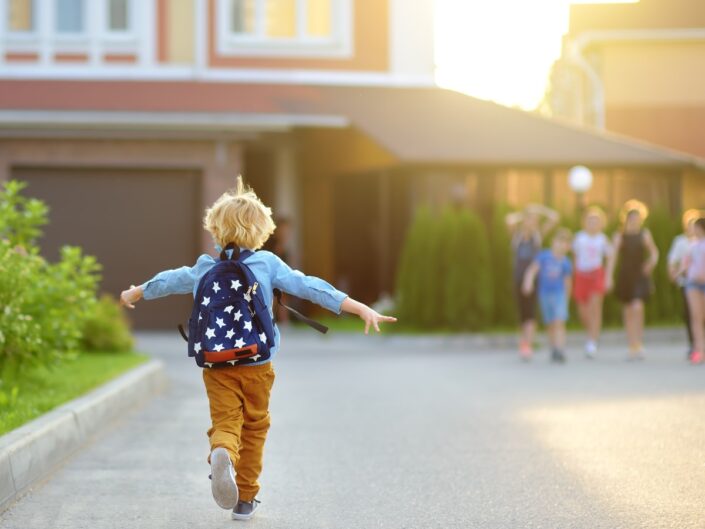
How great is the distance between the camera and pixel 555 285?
1570cm

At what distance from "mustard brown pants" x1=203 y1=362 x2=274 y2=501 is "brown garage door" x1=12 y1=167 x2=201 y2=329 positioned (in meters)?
16.1

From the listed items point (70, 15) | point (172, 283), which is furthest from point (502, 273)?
point (172, 283)

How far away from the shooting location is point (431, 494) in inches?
273

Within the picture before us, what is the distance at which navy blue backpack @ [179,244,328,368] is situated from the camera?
20.1ft

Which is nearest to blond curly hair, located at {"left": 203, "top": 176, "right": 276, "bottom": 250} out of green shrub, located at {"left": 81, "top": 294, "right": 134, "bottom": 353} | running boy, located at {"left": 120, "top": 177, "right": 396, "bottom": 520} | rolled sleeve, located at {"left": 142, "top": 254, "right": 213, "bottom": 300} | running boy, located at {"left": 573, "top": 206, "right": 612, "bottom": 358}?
running boy, located at {"left": 120, "top": 177, "right": 396, "bottom": 520}

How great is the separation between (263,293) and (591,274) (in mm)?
10846

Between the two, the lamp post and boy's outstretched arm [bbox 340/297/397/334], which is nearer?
boy's outstretched arm [bbox 340/297/397/334]

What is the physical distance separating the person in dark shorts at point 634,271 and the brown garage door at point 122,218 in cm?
839

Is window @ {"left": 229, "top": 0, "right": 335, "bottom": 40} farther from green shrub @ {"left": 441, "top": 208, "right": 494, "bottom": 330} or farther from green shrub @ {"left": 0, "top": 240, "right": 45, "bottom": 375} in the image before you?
green shrub @ {"left": 0, "top": 240, "right": 45, "bottom": 375}

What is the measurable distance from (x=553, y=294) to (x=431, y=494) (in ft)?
29.5

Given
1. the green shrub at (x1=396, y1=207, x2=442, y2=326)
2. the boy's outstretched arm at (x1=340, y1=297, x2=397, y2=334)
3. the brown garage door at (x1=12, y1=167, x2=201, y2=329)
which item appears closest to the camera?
the boy's outstretched arm at (x1=340, y1=297, x2=397, y2=334)

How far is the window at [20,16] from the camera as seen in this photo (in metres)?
23.7

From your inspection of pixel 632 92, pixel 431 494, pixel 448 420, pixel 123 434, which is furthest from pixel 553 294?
pixel 632 92

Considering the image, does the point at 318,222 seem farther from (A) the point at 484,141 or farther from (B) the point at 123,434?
(B) the point at 123,434
